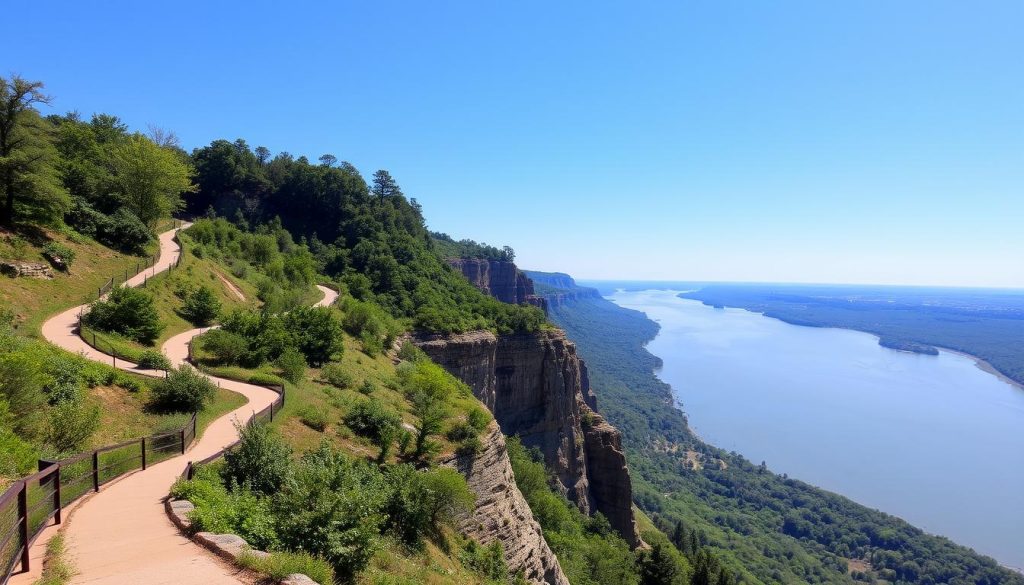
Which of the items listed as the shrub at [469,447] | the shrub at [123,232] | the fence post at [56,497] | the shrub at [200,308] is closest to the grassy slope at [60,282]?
the shrub at [123,232]

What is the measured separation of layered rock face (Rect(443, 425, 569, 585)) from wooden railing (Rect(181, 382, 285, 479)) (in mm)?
5790

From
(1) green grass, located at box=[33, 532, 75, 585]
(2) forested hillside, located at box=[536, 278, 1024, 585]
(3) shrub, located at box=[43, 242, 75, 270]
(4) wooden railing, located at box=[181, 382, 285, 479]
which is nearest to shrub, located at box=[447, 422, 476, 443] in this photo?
(4) wooden railing, located at box=[181, 382, 285, 479]

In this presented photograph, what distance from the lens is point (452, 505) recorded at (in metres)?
14.3

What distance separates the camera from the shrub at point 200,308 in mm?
24766

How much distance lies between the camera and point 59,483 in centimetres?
801

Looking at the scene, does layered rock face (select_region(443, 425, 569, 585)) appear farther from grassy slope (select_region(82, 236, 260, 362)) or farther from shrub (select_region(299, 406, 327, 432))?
grassy slope (select_region(82, 236, 260, 362))

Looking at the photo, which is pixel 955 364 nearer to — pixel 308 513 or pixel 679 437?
pixel 679 437

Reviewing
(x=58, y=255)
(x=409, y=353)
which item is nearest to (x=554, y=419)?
(x=409, y=353)

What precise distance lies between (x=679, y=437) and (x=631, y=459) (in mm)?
27555

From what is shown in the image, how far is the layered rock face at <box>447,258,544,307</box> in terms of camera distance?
77.6 metres

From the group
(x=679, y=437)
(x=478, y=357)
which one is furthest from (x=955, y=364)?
(x=478, y=357)

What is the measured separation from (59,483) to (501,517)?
1274cm

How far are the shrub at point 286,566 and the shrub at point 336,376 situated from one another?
14.5 m

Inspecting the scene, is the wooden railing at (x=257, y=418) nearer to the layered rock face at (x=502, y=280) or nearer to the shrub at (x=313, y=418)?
the shrub at (x=313, y=418)
